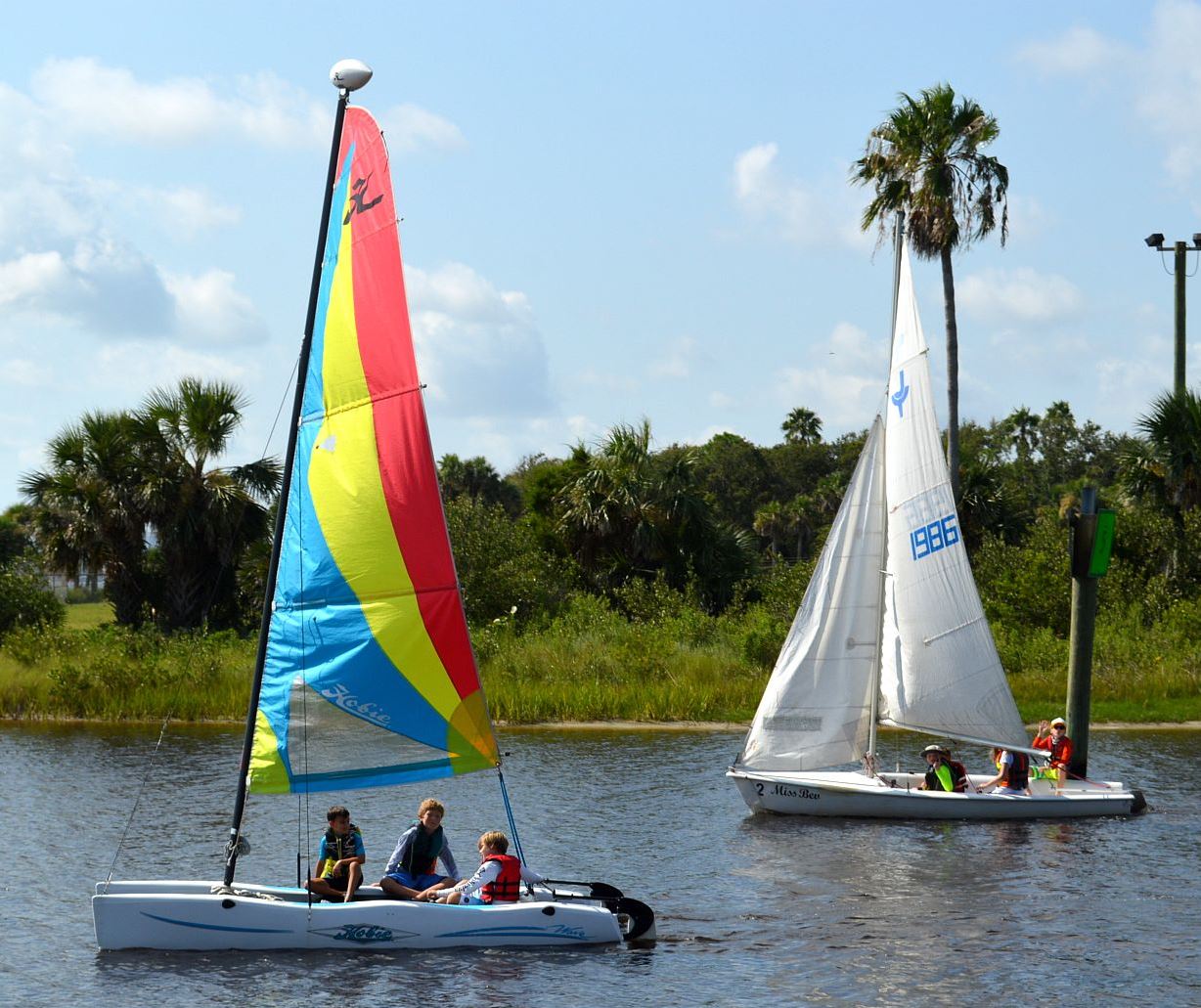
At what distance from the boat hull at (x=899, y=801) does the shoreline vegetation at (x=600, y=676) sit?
11.3m

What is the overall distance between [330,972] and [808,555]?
210ft

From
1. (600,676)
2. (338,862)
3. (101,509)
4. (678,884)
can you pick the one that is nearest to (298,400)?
(338,862)

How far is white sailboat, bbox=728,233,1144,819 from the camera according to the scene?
1051 inches

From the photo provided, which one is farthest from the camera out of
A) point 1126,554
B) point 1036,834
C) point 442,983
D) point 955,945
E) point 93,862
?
point 1126,554

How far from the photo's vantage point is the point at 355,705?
670 inches

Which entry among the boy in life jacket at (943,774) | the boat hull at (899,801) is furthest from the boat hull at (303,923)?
the boy in life jacket at (943,774)

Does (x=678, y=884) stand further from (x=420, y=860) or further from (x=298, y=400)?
(x=298, y=400)

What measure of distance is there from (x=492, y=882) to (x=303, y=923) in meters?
2.14

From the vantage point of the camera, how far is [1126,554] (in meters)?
45.3

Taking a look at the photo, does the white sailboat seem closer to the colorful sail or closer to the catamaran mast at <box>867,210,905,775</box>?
the catamaran mast at <box>867,210,905,775</box>

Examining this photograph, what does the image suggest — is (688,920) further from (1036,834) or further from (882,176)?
(882,176)

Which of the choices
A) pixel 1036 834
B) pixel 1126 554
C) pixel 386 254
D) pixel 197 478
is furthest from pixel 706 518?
pixel 386 254

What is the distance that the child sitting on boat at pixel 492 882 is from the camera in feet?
57.8

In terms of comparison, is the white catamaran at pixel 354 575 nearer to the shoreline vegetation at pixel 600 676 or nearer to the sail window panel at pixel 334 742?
the sail window panel at pixel 334 742
